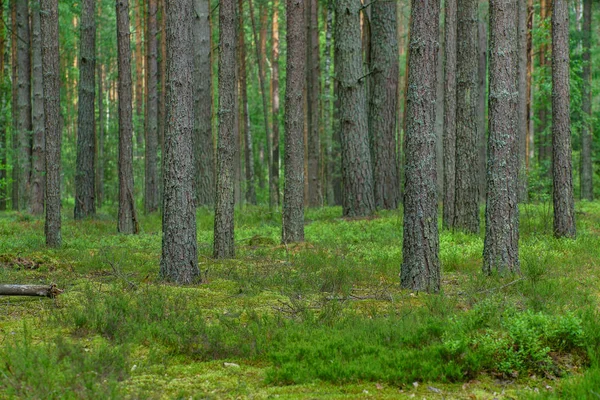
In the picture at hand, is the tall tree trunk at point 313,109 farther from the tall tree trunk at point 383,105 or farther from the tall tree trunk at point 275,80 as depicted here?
the tall tree trunk at point 275,80

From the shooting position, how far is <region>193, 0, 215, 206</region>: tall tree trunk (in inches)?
844

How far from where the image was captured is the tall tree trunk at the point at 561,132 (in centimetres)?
1330

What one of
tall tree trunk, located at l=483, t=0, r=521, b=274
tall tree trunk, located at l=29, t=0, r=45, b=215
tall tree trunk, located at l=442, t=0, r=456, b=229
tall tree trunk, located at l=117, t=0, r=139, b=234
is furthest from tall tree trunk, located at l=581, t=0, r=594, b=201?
tall tree trunk, located at l=29, t=0, r=45, b=215

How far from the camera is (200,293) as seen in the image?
8891 millimetres

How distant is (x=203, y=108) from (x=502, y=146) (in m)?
13.8

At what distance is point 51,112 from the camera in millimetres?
13172

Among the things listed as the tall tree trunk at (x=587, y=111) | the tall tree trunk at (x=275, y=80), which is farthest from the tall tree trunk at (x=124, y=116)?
the tall tree trunk at (x=587, y=111)

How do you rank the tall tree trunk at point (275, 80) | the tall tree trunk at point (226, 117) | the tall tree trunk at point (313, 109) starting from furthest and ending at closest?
the tall tree trunk at point (275, 80), the tall tree trunk at point (313, 109), the tall tree trunk at point (226, 117)

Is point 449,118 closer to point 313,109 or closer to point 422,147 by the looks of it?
point 422,147

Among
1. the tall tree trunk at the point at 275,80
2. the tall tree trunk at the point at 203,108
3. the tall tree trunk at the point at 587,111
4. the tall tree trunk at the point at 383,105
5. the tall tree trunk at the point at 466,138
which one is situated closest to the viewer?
the tall tree trunk at the point at 466,138

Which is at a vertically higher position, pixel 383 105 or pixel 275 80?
pixel 275 80

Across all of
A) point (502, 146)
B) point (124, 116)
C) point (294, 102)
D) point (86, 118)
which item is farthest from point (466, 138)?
point (86, 118)

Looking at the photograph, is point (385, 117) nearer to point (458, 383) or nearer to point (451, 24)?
point (451, 24)

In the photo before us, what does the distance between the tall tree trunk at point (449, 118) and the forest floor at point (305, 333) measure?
12.6ft
